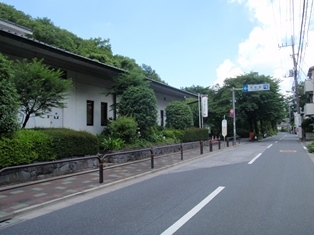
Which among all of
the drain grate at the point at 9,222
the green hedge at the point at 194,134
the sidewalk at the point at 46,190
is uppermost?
the green hedge at the point at 194,134

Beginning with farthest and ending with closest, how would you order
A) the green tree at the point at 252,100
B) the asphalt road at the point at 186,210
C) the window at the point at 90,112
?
the green tree at the point at 252,100 → the window at the point at 90,112 → the asphalt road at the point at 186,210

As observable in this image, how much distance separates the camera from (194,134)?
1056 inches

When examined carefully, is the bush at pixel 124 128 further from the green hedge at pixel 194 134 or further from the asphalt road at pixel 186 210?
the green hedge at pixel 194 134

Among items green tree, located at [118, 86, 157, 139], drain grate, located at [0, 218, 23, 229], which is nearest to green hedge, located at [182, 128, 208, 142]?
green tree, located at [118, 86, 157, 139]

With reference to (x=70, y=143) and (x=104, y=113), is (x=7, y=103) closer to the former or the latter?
(x=70, y=143)

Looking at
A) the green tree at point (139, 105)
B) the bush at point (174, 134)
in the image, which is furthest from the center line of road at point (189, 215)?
the bush at point (174, 134)

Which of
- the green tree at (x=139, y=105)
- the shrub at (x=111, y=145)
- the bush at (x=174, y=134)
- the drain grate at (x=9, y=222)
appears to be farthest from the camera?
the bush at (x=174, y=134)

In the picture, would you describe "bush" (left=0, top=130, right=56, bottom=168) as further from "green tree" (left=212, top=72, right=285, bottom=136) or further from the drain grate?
"green tree" (left=212, top=72, right=285, bottom=136)

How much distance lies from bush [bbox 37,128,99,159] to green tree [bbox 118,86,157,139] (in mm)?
4557

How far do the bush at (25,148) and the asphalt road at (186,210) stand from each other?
9.52 feet

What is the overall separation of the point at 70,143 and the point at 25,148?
2389 millimetres

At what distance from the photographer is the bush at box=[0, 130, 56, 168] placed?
30.1ft

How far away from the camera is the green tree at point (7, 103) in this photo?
29.5 feet

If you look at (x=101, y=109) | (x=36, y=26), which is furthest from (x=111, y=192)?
(x=36, y=26)
